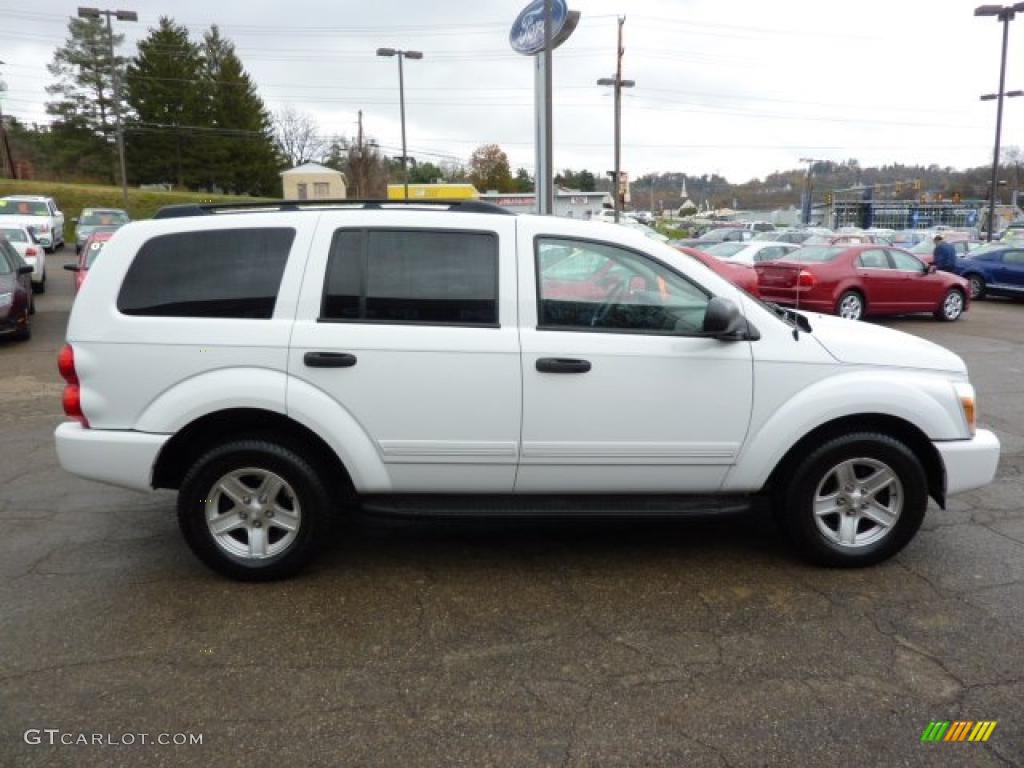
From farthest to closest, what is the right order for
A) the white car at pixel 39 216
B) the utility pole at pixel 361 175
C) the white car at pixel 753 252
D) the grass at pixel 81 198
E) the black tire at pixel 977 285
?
the grass at pixel 81 198 → the utility pole at pixel 361 175 → the white car at pixel 39 216 → the black tire at pixel 977 285 → the white car at pixel 753 252

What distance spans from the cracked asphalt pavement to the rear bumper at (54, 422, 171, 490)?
58 centimetres

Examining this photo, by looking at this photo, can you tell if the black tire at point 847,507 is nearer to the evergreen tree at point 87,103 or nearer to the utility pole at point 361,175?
the utility pole at point 361,175

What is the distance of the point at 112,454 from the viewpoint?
3791mm

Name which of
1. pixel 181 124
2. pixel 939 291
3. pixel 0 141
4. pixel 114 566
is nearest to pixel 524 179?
pixel 181 124

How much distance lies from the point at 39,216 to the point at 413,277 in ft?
94.9

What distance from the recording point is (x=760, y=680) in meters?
3.11

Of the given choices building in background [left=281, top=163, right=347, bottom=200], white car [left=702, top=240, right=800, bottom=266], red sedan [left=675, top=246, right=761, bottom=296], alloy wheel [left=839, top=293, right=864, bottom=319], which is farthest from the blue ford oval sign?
building in background [left=281, top=163, right=347, bottom=200]

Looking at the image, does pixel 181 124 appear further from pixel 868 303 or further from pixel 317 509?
pixel 317 509

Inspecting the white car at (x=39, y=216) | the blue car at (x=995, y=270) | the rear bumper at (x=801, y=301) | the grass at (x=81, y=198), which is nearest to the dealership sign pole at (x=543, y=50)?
the rear bumper at (x=801, y=301)

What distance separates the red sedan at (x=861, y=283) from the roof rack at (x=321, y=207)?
10.9 metres

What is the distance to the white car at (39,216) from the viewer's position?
26.4 meters

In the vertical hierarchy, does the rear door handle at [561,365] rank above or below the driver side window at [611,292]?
below

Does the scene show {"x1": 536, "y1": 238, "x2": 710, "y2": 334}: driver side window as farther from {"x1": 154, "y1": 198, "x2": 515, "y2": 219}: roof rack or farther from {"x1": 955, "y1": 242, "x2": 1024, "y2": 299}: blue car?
{"x1": 955, "y1": 242, "x2": 1024, "y2": 299}: blue car

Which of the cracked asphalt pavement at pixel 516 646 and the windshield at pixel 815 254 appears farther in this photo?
the windshield at pixel 815 254
